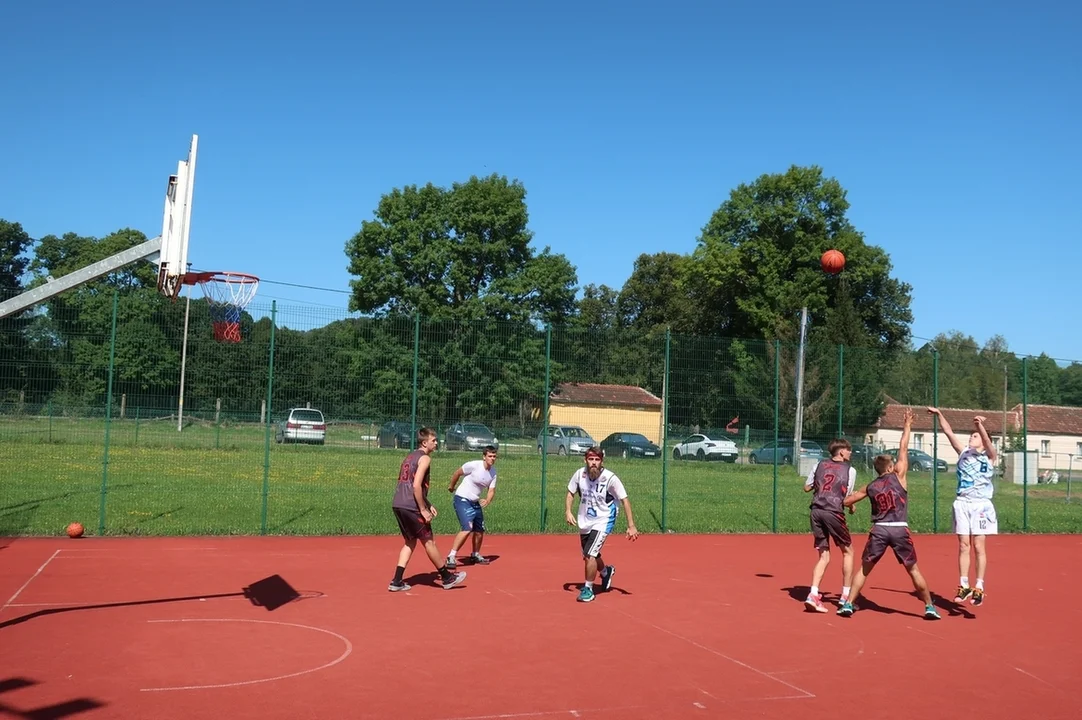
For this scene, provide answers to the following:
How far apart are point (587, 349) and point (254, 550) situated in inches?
294

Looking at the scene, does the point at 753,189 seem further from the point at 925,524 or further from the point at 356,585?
the point at 356,585

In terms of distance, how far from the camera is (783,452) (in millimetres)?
20578

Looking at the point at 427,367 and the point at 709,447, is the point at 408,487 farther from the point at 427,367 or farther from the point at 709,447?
the point at 709,447

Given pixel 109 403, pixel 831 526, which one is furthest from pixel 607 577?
pixel 109 403

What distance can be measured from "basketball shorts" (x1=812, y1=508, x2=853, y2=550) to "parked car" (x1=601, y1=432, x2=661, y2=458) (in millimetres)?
8742

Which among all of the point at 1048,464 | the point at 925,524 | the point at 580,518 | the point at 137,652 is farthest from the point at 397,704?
the point at 1048,464

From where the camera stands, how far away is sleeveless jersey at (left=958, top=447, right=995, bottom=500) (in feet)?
37.4

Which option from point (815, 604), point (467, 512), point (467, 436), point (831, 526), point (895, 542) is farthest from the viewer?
point (467, 436)

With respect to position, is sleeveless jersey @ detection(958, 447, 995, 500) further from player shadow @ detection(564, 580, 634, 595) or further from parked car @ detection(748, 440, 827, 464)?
parked car @ detection(748, 440, 827, 464)

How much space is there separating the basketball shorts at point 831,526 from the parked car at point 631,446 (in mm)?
8742

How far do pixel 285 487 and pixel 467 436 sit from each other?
3553 millimetres

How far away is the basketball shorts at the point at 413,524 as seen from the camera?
10883 mm

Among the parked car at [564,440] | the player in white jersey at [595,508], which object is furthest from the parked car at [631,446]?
the player in white jersey at [595,508]

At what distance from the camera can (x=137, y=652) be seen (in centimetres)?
793
